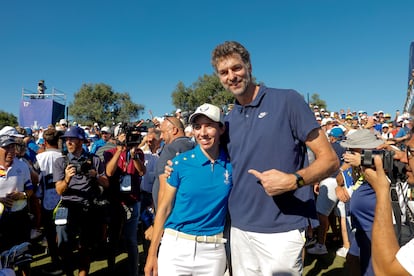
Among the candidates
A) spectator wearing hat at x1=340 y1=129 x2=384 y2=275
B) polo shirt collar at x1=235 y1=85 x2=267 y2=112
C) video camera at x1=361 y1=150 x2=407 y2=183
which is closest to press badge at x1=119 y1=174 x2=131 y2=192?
polo shirt collar at x1=235 y1=85 x2=267 y2=112

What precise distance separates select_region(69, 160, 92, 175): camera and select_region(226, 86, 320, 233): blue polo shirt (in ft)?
8.10

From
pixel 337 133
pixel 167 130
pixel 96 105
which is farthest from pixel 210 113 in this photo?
pixel 96 105

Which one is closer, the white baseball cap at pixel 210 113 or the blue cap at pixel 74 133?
the white baseball cap at pixel 210 113

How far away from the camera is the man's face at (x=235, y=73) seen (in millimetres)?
2193

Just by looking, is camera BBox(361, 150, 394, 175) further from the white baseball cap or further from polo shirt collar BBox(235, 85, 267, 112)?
the white baseball cap

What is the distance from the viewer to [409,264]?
1.46 m

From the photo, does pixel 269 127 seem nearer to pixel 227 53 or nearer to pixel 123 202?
pixel 227 53

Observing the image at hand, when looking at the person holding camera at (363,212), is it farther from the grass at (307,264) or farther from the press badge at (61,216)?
the press badge at (61,216)

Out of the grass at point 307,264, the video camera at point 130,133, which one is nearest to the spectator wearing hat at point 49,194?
the grass at point 307,264

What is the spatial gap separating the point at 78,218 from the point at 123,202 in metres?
0.65

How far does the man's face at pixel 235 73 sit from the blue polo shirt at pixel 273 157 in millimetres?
149

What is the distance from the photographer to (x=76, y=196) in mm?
3930

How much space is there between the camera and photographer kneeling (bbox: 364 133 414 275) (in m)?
1.52

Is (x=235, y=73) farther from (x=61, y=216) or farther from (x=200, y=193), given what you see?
(x=61, y=216)
